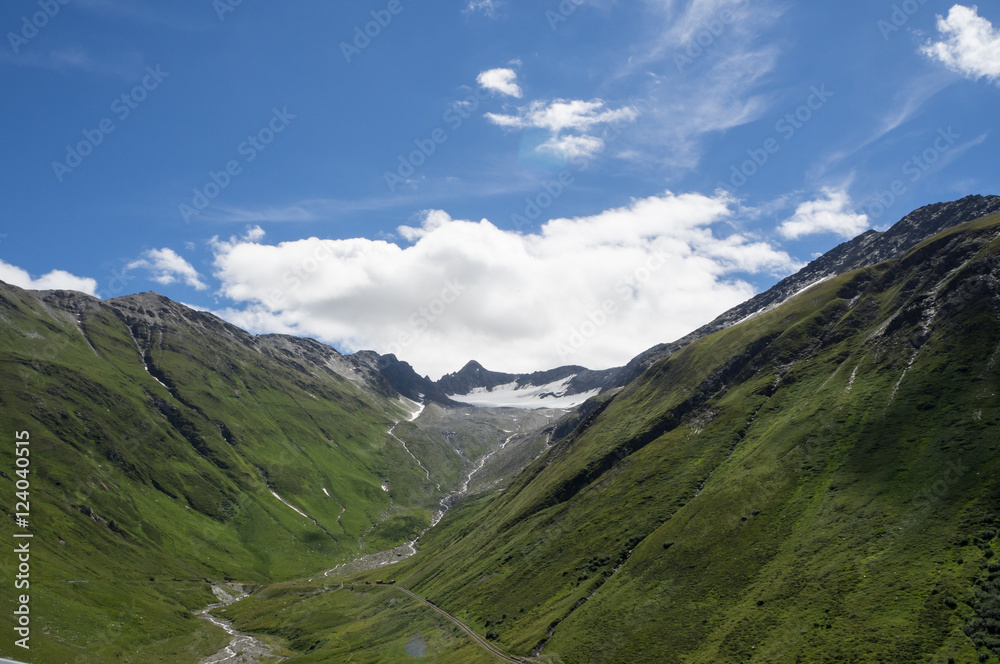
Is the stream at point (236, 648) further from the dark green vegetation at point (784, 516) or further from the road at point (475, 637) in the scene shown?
the road at point (475, 637)

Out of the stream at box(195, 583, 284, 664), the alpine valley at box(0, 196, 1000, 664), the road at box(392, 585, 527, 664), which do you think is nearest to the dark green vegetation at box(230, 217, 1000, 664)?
the alpine valley at box(0, 196, 1000, 664)

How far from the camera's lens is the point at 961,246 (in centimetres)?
14612

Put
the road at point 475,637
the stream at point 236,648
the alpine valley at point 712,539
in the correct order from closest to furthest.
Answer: the alpine valley at point 712,539 → the road at point 475,637 → the stream at point 236,648

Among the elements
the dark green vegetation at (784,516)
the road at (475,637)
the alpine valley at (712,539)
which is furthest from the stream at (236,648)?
the road at (475,637)

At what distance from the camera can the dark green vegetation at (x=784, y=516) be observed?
68.6m

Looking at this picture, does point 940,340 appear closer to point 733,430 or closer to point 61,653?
point 733,430

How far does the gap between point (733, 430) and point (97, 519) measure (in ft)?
692

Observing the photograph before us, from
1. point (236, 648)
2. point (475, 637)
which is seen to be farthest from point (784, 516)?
point (236, 648)

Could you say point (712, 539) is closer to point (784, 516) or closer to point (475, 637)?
point (784, 516)

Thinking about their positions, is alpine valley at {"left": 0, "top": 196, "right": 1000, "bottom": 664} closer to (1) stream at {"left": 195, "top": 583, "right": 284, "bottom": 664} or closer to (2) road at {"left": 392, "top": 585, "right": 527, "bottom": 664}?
(2) road at {"left": 392, "top": 585, "right": 527, "bottom": 664}

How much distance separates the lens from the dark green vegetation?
68.6 m

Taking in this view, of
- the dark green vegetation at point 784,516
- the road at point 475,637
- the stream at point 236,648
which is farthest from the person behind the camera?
the stream at point 236,648

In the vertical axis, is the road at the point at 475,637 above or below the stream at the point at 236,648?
below

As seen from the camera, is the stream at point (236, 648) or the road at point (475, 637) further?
the stream at point (236, 648)
